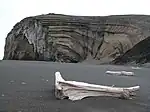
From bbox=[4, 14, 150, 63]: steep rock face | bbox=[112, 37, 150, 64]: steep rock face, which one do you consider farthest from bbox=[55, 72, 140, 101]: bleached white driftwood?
bbox=[4, 14, 150, 63]: steep rock face

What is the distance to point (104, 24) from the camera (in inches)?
3691

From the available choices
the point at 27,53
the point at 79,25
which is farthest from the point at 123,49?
the point at 27,53

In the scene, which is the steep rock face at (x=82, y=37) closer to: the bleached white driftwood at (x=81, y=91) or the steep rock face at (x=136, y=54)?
the steep rock face at (x=136, y=54)

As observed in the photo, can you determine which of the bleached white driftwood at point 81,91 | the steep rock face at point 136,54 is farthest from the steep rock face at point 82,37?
the bleached white driftwood at point 81,91

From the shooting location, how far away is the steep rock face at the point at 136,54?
8706cm

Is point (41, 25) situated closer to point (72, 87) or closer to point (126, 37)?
point (126, 37)

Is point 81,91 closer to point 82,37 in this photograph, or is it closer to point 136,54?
point 136,54

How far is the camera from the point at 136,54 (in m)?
89.4

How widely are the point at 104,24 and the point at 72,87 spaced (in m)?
82.1

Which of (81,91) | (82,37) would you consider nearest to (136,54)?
(82,37)

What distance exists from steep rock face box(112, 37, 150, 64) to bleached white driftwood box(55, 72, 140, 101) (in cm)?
7303

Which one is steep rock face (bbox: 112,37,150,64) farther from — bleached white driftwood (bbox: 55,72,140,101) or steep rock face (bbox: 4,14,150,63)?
bleached white driftwood (bbox: 55,72,140,101)

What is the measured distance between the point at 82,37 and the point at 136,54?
1805 centimetres

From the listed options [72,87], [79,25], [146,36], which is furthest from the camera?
[79,25]
